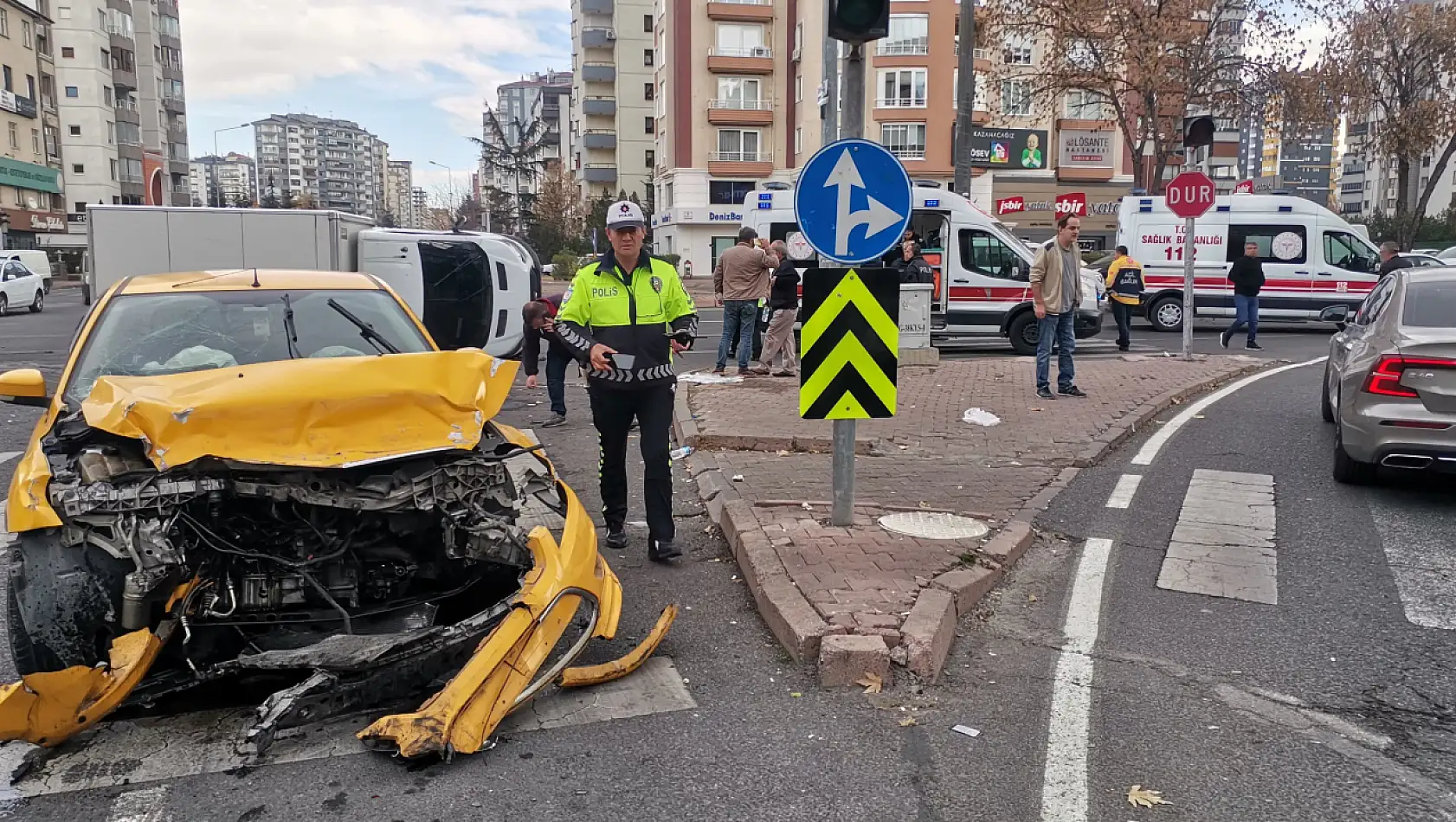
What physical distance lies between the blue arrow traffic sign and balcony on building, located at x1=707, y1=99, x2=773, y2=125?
54.8 meters

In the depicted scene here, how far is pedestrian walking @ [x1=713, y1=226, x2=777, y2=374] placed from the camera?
12.9 metres

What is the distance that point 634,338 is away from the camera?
224 inches

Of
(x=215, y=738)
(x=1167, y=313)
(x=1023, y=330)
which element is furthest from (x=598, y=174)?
(x=215, y=738)

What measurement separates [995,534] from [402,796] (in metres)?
3.78

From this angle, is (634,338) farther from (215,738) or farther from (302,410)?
(215,738)

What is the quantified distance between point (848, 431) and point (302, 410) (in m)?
3.22

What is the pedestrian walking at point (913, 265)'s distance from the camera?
611 inches

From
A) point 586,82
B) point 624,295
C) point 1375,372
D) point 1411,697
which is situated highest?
point 586,82

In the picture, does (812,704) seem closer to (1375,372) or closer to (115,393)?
(115,393)

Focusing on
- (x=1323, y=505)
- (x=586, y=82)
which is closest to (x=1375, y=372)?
(x=1323, y=505)

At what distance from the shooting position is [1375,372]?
691cm

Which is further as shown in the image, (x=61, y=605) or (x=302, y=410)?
(x=302, y=410)

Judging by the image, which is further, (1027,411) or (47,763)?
(1027,411)

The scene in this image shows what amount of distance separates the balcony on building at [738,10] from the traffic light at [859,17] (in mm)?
55534
